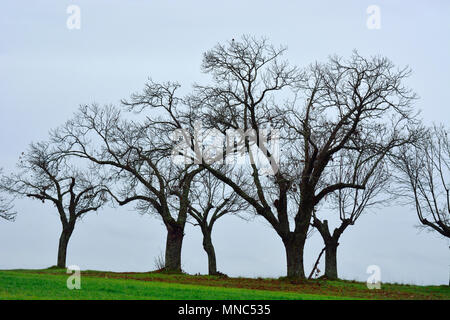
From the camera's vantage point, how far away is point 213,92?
32.8m

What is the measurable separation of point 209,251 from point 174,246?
3.26 metres

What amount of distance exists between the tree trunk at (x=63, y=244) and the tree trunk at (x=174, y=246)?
9.64 metres

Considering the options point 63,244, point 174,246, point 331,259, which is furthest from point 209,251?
point 63,244

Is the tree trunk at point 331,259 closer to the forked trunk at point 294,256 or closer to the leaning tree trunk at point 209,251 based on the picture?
the forked trunk at point 294,256

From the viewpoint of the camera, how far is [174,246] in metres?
38.9

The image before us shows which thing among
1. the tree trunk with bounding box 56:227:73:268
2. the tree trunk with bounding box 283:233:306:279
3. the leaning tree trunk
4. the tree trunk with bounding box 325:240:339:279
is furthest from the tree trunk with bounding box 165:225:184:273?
the tree trunk with bounding box 325:240:339:279

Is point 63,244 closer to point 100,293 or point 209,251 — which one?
point 209,251

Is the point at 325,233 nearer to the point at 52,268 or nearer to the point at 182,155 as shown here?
the point at 182,155

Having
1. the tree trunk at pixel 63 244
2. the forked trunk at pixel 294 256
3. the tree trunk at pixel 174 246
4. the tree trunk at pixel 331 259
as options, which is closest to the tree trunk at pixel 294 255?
the forked trunk at pixel 294 256

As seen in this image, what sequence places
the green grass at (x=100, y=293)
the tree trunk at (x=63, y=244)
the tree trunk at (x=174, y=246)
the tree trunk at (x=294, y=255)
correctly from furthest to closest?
the tree trunk at (x=63, y=244) < the tree trunk at (x=174, y=246) < the tree trunk at (x=294, y=255) < the green grass at (x=100, y=293)

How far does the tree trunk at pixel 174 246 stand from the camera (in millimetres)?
38688

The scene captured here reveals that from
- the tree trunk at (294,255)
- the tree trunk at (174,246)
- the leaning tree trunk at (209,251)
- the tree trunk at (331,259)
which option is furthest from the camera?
the leaning tree trunk at (209,251)
